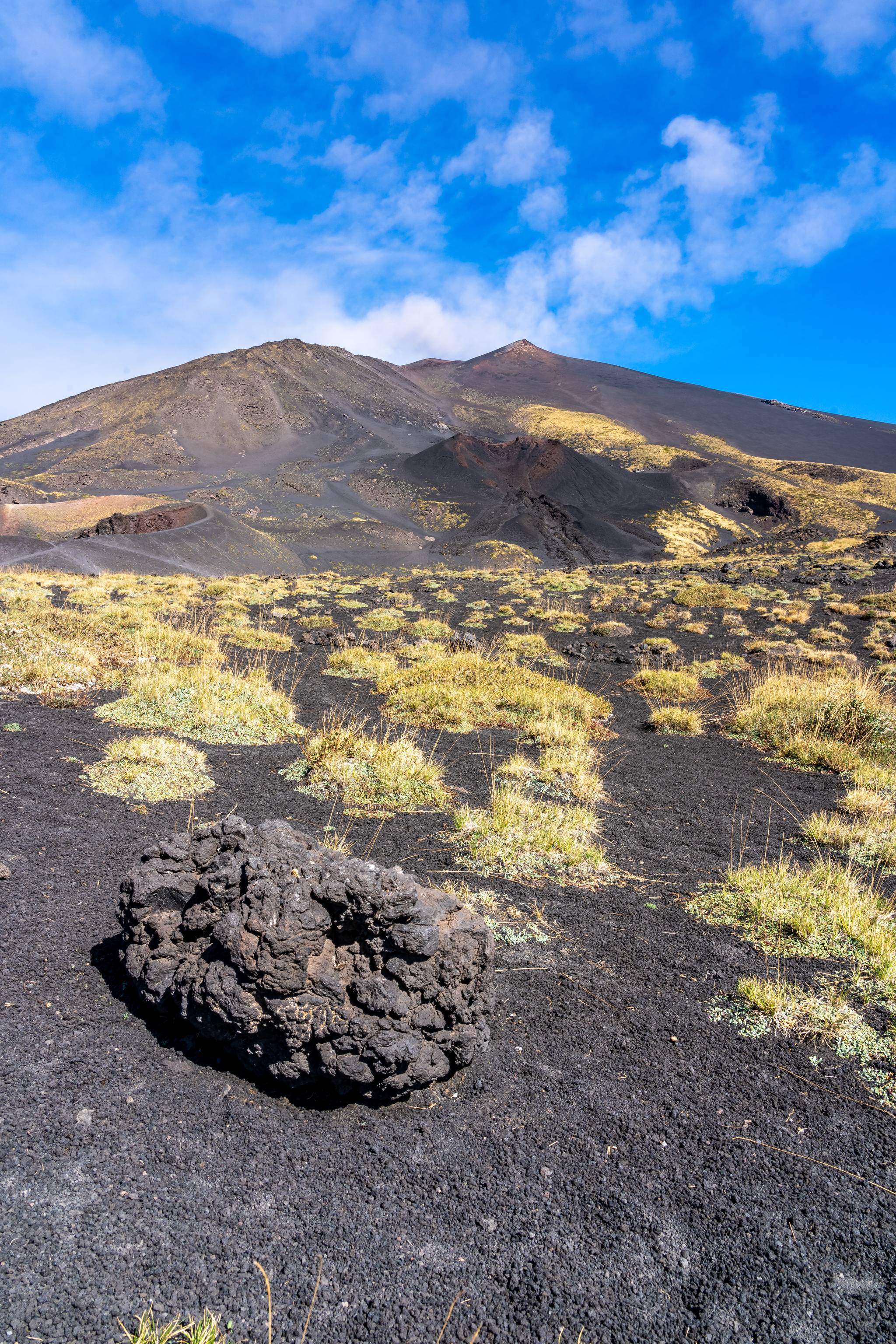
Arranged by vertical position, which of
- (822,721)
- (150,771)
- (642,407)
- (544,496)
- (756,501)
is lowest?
(150,771)

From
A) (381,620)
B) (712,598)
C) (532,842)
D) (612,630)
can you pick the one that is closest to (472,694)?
(532,842)

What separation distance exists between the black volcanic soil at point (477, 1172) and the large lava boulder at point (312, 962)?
16 cm

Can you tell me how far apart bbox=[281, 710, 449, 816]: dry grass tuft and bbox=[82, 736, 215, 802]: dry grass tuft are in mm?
797

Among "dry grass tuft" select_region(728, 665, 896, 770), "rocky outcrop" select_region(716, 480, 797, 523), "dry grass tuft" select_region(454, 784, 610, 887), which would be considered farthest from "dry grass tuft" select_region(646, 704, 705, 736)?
"rocky outcrop" select_region(716, 480, 797, 523)

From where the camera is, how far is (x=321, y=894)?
277cm

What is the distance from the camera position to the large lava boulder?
257 centimetres

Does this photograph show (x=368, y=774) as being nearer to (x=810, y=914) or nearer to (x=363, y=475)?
(x=810, y=914)

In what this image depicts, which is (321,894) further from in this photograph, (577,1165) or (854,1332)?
(854,1332)

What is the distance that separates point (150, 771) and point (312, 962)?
3146mm

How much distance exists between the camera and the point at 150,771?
5246 millimetres

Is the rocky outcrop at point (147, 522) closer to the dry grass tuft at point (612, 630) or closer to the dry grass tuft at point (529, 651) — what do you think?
the dry grass tuft at point (529, 651)

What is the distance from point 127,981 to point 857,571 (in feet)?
100

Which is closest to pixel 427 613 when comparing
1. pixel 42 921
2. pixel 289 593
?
pixel 289 593

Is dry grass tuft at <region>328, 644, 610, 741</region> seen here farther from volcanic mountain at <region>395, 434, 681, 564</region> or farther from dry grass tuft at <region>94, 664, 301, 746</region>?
volcanic mountain at <region>395, 434, 681, 564</region>
